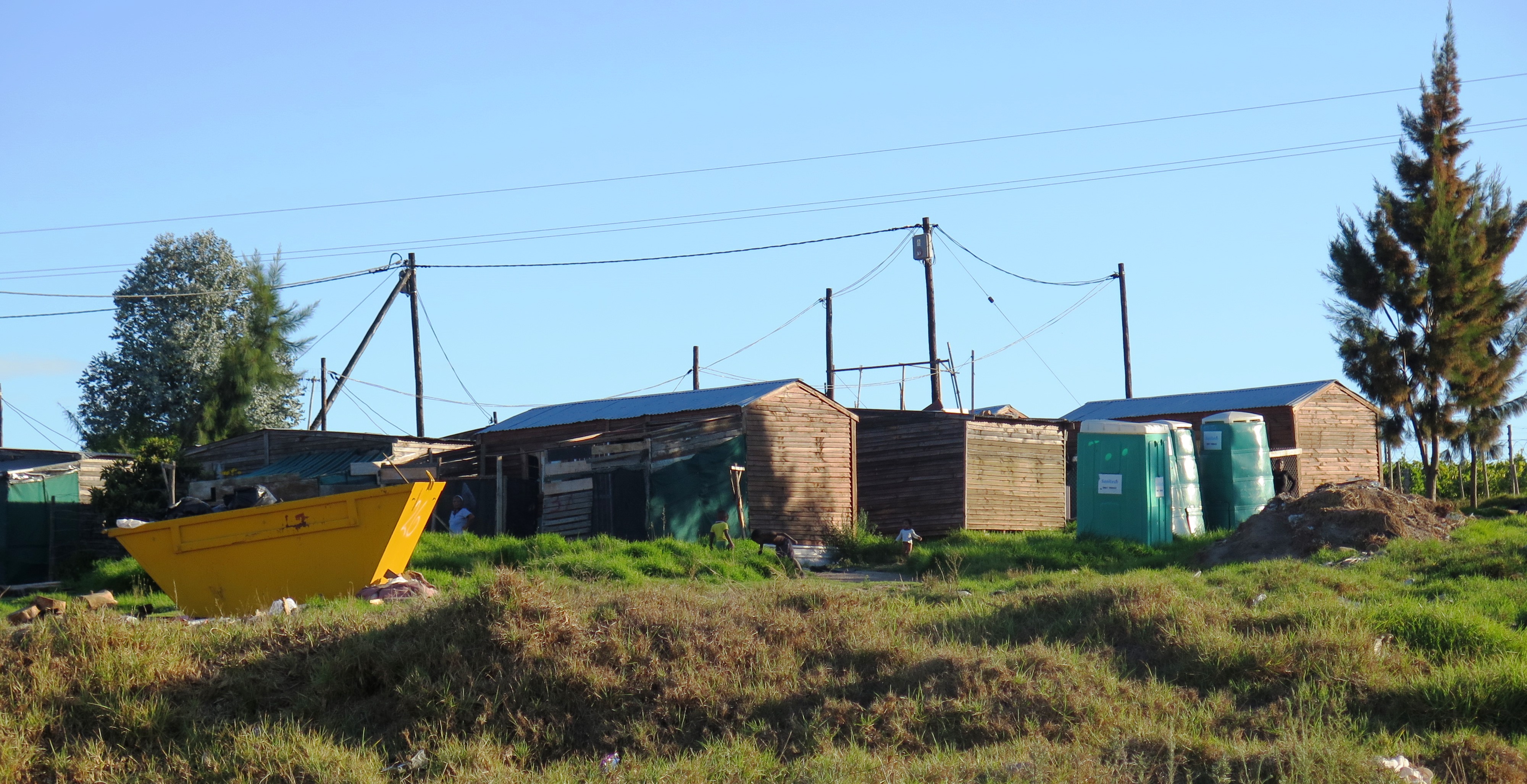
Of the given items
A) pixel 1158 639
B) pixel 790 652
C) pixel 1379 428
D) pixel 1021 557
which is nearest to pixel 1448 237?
pixel 1379 428

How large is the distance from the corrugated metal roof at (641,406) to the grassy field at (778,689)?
12.4m

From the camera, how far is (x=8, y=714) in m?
8.67

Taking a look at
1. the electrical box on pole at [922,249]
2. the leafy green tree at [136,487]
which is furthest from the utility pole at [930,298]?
the leafy green tree at [136,487]

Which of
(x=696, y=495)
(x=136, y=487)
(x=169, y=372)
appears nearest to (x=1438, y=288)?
(x=696, y=495)

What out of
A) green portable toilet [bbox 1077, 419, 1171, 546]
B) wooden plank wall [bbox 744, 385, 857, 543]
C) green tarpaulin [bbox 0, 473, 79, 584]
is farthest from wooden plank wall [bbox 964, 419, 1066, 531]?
green tarpaulin [bbox 0, 473, 79, 584]

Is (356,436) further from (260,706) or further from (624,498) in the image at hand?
(260,706)

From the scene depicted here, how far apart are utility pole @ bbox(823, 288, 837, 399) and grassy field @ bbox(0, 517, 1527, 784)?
28573mm

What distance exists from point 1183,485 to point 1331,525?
11.2 feet

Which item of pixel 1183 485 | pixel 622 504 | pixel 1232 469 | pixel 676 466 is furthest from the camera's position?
pixel 676 466

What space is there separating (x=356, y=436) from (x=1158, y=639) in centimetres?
1907

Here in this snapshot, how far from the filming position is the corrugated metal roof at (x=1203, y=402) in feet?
101

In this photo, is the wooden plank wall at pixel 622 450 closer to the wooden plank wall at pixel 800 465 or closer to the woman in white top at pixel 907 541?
the wooden plank wall at pixel 800 465

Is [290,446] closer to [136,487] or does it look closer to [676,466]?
[136,487]

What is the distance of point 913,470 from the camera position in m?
26.5
